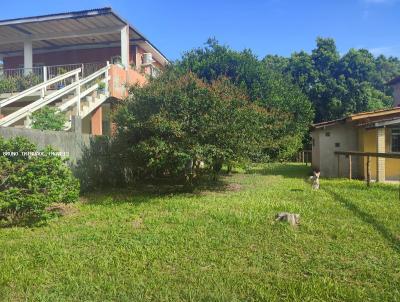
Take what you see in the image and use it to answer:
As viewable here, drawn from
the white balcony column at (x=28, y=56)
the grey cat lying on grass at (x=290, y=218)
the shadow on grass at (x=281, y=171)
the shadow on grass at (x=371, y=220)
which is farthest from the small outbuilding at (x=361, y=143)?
the white balcony column at (x=28, y=56)

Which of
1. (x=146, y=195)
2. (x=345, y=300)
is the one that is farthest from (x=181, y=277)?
(x=146, y=195)

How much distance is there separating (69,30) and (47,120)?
30.1ft

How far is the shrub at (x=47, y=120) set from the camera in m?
9.99

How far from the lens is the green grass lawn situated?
3873mm

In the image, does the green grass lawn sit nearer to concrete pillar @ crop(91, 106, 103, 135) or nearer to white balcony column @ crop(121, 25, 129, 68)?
concrete pillar @ crop(91, 106, 103, 135)

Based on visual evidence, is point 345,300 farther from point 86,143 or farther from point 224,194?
point 86,143

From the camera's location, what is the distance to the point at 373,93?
1324 inches

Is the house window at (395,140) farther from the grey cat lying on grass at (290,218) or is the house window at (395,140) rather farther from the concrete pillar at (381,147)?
the grey cat lying on grass at (290,218)

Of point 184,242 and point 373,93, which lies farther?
point 373,93

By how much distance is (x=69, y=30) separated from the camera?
17656 millimetres

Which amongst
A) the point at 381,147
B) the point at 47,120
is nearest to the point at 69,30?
the point at 47,120

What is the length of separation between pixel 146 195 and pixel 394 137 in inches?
394

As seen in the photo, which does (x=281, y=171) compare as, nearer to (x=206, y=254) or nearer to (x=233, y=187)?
(x=233, y=187)

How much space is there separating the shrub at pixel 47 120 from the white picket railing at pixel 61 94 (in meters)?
0.27
